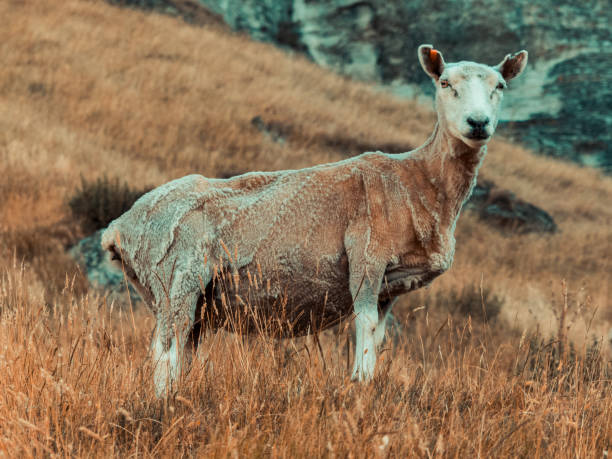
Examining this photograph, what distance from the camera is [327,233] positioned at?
3982mm

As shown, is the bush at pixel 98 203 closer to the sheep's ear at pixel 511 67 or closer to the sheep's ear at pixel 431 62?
the sheep's ear at pixel 431 62

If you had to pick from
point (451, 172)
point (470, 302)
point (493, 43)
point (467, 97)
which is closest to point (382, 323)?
point (451, 172)

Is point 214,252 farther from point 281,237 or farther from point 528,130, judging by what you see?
point 528,130

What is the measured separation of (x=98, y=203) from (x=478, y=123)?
7.57 metres

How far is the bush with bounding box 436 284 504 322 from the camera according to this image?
380 inches

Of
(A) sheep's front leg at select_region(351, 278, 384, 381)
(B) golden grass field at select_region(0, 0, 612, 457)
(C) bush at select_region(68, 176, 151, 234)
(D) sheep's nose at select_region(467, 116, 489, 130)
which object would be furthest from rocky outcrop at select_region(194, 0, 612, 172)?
(A) sheep's front leg at select_region(351, 278, 384, 381)

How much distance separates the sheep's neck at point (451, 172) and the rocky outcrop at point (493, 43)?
22.5 m

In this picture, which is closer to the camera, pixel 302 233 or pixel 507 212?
pixel 302 233

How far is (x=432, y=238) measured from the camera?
3.95 m

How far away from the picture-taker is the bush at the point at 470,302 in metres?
9.65

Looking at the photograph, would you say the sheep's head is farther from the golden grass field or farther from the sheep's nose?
the golden grass field

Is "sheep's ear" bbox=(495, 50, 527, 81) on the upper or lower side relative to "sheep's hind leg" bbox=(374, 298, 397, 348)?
upper

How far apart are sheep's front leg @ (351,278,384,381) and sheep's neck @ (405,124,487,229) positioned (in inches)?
26.1

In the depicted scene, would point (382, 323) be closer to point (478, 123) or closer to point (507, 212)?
point (478, 123)
